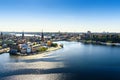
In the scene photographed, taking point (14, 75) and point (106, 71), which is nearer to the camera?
point (14, 75)

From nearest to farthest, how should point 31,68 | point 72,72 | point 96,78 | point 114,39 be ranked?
point 96,78, point 72,72, point 31,68, point 114,39

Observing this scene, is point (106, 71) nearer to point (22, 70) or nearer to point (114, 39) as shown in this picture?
point (22, 70)

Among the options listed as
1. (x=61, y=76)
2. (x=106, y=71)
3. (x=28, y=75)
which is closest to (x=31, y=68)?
(x=28, y=75)

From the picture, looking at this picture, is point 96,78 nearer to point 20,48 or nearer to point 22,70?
point 22,70

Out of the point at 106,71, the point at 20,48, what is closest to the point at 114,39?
the point at 20,48

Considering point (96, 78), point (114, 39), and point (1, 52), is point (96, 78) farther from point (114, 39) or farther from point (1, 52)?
point (114, 39)

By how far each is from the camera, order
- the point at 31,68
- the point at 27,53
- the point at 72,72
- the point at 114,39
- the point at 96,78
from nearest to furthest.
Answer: the point at 96,78 → the point at 72,72 → the point at 31,68 → the point at 27,53 → the point at 114,39

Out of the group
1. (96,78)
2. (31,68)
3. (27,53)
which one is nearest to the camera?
(96,78)

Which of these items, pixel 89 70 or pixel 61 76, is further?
pixel 89 70

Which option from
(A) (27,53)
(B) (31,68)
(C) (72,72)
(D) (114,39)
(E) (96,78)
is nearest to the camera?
(E) (96,78)
